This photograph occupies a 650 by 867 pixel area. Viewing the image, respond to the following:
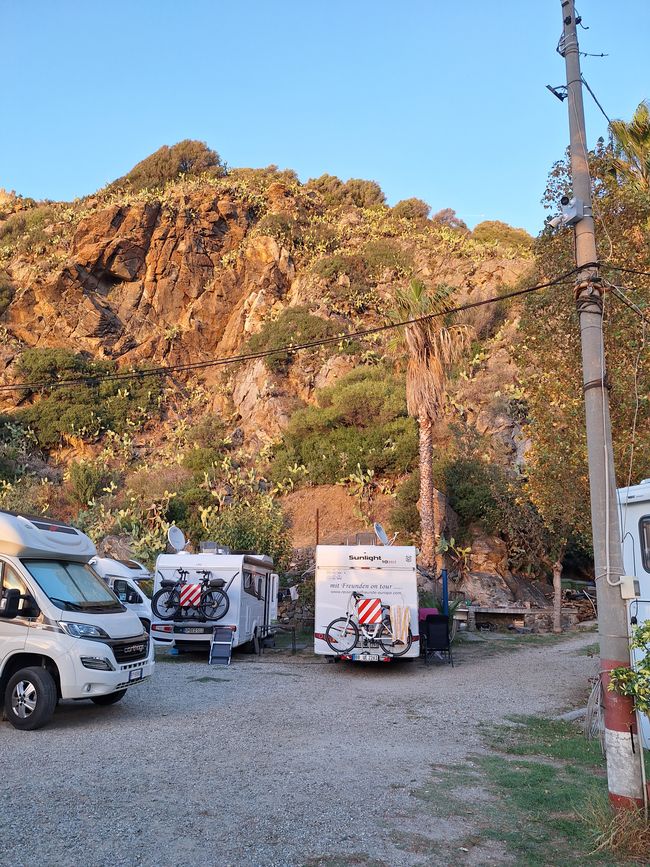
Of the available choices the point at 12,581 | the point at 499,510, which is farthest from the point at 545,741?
the point at 499,510

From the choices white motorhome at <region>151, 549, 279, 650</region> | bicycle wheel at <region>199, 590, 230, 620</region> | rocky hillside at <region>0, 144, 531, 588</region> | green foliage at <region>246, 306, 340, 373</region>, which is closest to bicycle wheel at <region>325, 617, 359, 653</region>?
white motorhome at <region>151, 549, 279, 650</region>

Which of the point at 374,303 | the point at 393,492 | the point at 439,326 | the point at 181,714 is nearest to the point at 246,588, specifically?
the point at 181,714

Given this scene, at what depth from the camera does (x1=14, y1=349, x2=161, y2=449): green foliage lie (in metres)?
38.8

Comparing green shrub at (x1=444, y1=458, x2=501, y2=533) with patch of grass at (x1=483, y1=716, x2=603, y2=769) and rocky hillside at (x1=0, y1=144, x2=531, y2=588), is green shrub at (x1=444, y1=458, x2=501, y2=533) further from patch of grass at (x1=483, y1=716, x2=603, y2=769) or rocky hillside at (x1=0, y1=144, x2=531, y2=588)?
patch of grass at (x1=483, y1=716, x2=603, y2=769)

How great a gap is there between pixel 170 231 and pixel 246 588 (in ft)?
116

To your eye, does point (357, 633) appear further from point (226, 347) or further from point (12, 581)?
point (226, 347)

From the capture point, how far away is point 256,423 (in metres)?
36.0

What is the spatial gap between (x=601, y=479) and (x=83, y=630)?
255 inches

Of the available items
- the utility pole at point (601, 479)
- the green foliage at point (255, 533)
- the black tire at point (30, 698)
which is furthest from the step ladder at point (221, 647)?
the utility pole at point (601, 479)

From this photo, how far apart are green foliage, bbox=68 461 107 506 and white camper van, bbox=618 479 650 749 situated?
29.5m

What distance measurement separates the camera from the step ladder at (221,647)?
15203mm

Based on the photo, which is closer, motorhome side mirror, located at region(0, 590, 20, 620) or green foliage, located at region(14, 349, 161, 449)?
motorhome side mirror, located at region(0, 590, 20, 620)

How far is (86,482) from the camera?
109 feet

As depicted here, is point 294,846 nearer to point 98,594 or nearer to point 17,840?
point 17,840
